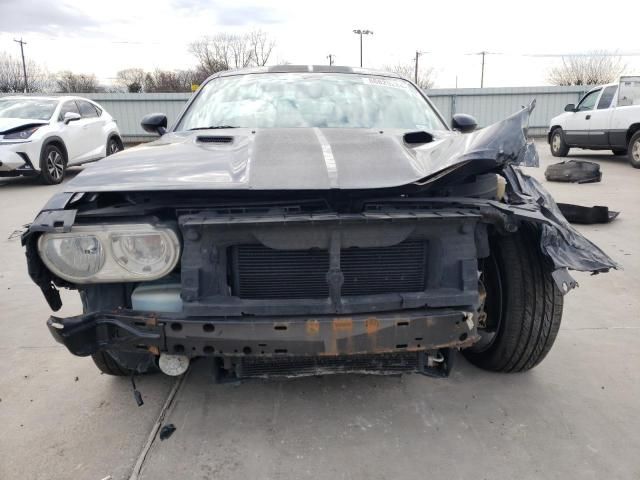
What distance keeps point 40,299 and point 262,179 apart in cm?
277

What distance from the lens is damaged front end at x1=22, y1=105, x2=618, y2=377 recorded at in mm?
1767

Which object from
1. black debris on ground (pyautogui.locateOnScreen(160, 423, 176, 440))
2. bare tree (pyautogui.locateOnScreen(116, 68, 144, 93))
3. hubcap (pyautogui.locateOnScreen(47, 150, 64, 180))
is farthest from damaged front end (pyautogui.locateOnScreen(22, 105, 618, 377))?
bare tree (pyautogui.locateOnScreen(116, 68, 144, 93))

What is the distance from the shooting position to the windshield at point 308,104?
293cm

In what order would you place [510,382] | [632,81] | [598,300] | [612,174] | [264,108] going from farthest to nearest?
[632,81] → [612,174] → [598,300] → [264,108] → [510,382]

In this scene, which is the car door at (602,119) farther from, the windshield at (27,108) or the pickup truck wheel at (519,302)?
the windshield at (27,108)

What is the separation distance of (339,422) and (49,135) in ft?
28.1

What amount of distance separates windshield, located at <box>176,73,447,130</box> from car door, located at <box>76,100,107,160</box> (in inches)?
299

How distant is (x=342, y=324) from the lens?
5.83 feet

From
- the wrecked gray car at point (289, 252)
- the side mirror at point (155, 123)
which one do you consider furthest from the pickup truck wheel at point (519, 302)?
the side mirror at point (155, 123)

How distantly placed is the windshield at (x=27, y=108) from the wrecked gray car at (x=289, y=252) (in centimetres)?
832

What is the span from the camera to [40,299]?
12.2 feet

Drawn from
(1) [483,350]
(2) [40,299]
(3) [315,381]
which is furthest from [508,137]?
(2) [40,299]

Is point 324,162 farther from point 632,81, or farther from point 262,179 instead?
point 632,81

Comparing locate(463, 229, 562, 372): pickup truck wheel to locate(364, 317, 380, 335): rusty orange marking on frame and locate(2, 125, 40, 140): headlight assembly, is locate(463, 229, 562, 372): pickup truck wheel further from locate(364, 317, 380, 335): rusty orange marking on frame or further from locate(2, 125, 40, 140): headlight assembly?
locate(2, 125, 40, 140): headlight assembly
